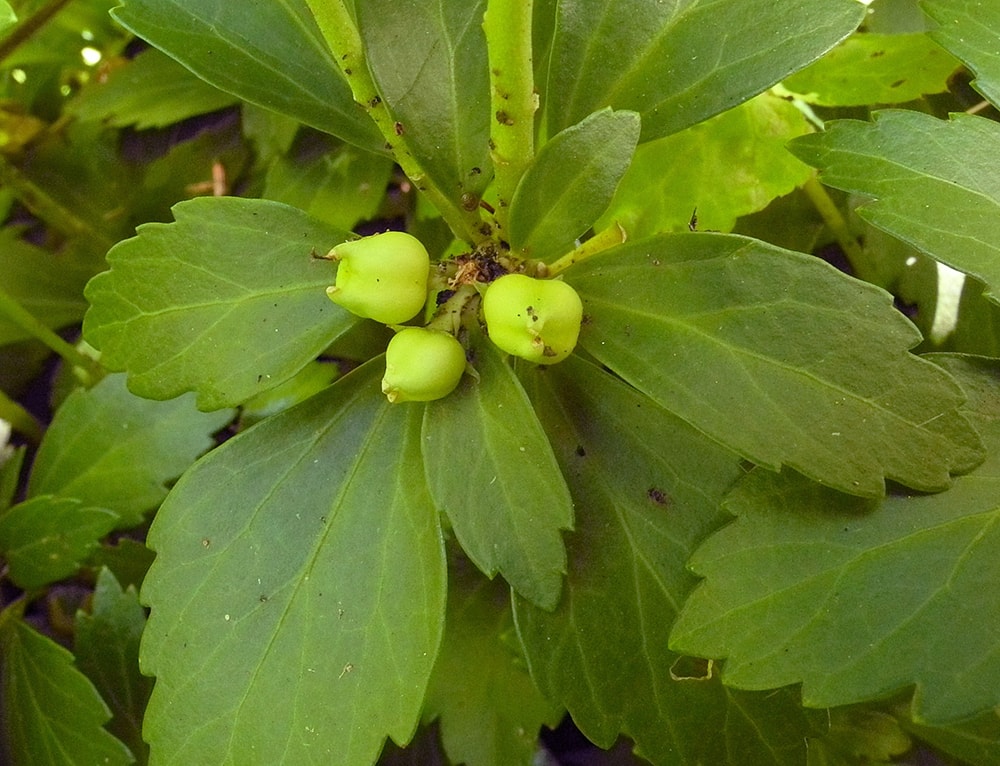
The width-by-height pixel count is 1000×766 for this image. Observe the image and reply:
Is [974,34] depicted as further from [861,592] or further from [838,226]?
[861,592]

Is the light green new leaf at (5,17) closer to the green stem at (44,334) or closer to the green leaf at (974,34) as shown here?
the green stem at (44,334)

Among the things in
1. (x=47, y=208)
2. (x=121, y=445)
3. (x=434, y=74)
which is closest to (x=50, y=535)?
(x=121, y=445)

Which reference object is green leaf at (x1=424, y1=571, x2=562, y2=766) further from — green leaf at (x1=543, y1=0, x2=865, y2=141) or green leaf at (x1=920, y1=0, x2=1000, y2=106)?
green leaf at (x1=920, y1=0, x2=1000, y2=106)

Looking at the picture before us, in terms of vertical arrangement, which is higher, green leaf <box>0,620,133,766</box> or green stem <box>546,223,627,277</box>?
green stem <box>546,223,627,277</box>

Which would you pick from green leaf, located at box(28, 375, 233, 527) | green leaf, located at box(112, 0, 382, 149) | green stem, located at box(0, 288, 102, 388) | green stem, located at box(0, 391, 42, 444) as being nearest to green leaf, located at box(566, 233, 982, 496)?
green leaf, located at box(112, 0, 382, 149)

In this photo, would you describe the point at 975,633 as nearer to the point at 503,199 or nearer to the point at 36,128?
the point at 503,199

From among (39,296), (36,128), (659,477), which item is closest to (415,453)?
(659,477)
